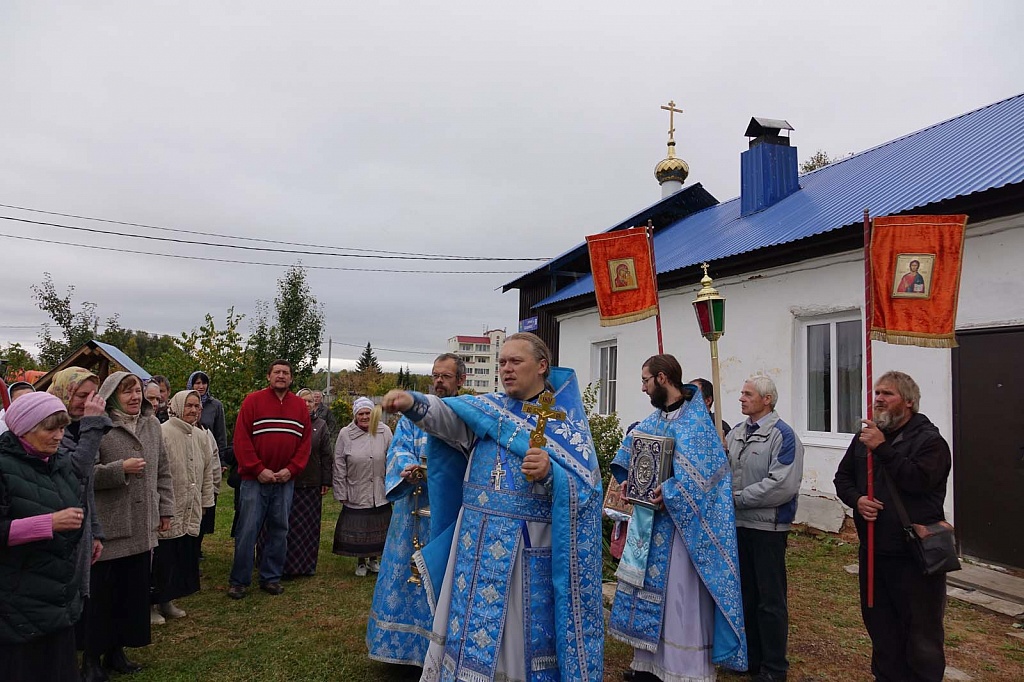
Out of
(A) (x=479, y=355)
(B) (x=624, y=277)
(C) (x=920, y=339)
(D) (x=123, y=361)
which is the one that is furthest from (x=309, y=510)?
(A) (x=479, y=355)

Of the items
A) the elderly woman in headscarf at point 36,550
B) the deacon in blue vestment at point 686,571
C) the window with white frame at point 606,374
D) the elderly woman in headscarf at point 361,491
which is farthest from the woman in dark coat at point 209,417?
the window with white frame at point 606,374

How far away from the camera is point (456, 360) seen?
185 inches

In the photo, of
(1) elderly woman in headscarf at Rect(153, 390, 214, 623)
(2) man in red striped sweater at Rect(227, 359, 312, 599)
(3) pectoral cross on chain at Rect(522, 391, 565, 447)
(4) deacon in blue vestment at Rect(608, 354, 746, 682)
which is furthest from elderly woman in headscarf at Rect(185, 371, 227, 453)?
(3) pectoral cross on chain at Rect(522, 391, 565, 447)

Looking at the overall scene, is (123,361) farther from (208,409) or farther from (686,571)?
(686,571)

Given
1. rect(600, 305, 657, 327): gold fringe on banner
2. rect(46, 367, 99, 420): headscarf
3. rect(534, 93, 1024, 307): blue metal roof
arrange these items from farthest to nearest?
1. rect(534, 93, 1024, 307): blue metal roof
2. rect(600, 305, 657, 327): gold fringe on banner
3. rect(46, 367, 99, 420): headscarf

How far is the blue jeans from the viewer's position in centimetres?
624

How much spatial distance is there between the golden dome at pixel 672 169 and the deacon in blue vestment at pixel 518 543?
16106 millimetres

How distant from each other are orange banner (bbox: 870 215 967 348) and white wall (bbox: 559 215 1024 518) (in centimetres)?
119

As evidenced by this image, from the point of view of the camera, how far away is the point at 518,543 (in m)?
3.19

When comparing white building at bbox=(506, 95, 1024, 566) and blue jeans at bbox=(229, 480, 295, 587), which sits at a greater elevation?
white building at bbox=(506, 95, 1024, 566)

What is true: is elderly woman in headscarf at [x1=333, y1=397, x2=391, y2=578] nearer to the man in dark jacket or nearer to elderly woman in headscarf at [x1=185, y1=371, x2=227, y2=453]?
elderly woman in headscarf at [x1=185, y1=371, x2=227, y2=453]

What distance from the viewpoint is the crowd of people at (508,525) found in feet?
10.2

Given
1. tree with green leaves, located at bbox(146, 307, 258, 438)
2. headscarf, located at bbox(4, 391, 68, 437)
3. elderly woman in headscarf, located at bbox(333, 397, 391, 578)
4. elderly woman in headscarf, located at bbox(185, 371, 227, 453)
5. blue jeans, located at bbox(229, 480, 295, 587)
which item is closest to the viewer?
headscarf, located at bbox(4, 391, 68, 437)

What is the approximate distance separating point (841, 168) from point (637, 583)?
11.2 m
